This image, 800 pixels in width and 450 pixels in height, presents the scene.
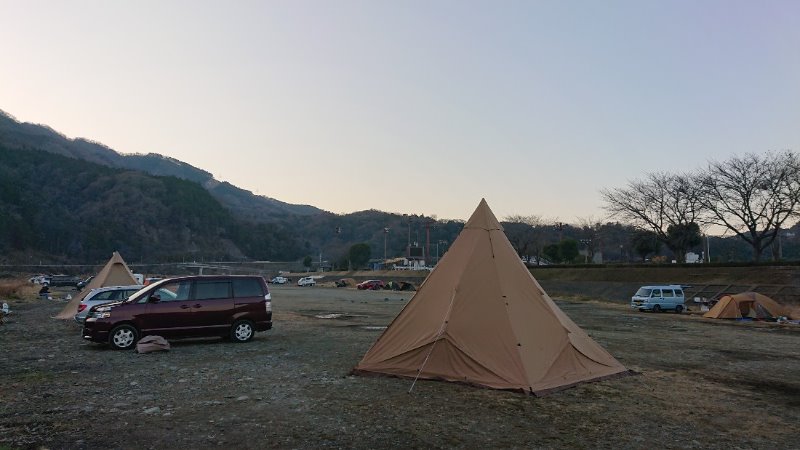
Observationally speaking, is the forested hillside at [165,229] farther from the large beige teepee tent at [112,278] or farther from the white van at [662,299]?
the large beige teepee tent at [112,278]

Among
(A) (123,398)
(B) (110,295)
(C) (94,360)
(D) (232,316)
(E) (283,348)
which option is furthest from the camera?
(B) (110,295)

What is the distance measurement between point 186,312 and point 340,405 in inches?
305

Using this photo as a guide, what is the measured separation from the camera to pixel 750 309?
27.1m

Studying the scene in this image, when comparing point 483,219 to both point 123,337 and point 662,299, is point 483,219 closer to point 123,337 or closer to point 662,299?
point 123,337

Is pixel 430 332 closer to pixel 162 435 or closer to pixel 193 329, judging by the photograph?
pixel 162 435

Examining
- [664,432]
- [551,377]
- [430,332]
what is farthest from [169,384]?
[664,432]

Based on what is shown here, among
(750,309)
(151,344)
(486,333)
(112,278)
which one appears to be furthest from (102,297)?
(750,309)

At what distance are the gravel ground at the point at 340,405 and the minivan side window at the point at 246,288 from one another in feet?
5.54

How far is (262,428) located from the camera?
22.2 feet

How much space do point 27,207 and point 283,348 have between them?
422 feet

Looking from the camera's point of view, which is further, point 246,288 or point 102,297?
point 102,297

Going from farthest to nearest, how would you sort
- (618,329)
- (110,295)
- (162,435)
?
(618,329) < (110,295) < (162,435)

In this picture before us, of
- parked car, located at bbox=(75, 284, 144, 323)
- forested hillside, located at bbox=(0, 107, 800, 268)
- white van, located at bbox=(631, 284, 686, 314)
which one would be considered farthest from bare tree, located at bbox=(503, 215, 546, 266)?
parked car, located at bbox=(75, 284, 144, 323)

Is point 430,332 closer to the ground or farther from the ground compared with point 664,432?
farther from the ground
